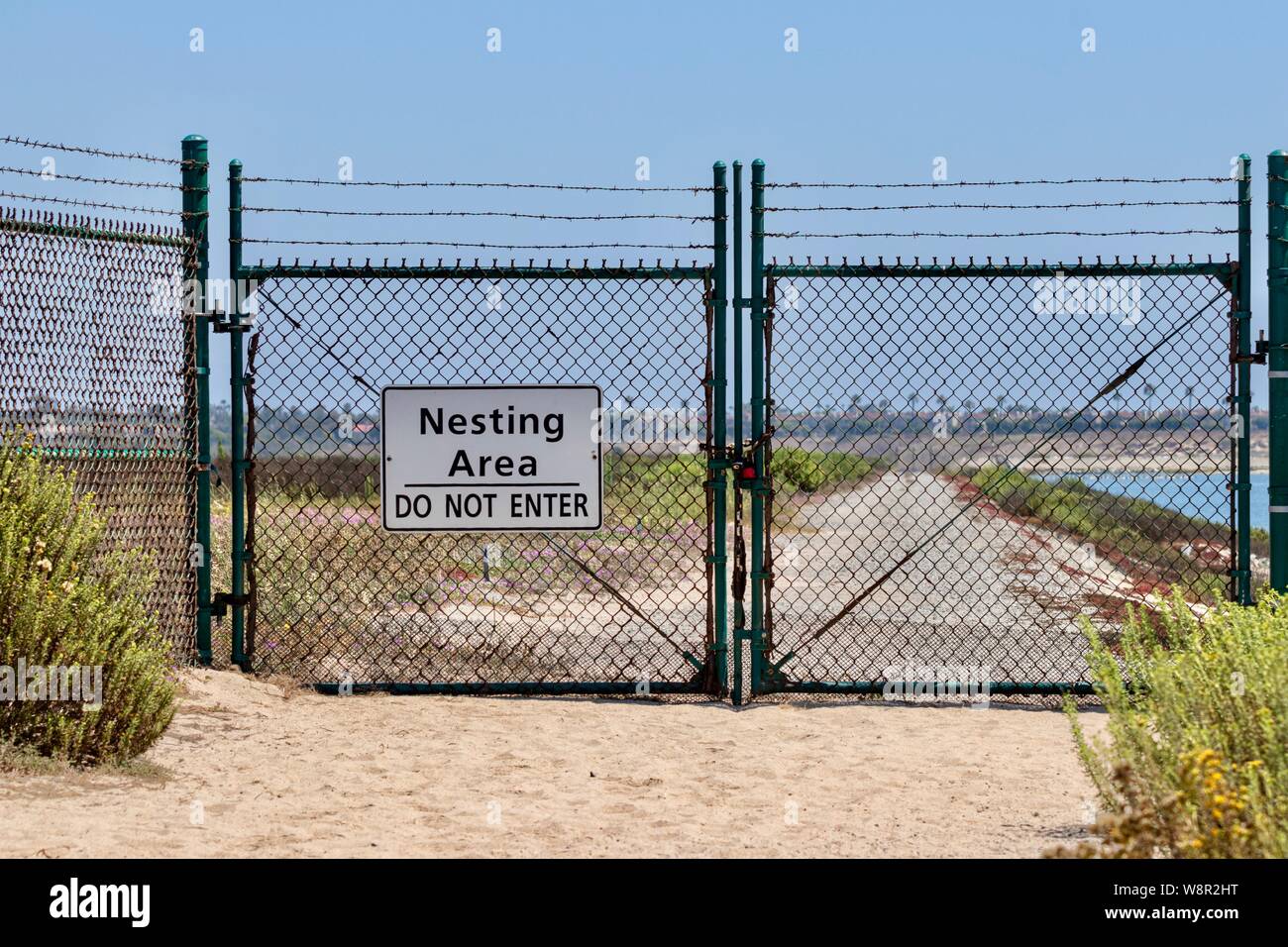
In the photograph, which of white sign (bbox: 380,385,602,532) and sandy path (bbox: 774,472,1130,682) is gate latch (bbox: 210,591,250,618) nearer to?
white sign (bbox: 380,385,602,532)

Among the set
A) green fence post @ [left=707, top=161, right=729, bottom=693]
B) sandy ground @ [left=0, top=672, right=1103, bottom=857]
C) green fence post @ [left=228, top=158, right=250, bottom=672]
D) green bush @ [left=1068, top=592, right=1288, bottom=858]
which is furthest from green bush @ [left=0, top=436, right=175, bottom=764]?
green bush @ [left=1068, top=592, right=1288, bottom=858]

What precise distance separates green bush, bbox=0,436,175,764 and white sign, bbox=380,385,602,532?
1876 mm

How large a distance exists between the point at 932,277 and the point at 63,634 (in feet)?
15.9

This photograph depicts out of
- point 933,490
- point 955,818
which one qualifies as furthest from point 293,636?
point 933,490

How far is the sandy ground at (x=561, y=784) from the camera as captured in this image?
5.72 meters

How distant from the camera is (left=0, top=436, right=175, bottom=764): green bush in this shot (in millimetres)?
6488

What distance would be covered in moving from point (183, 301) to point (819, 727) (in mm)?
4248

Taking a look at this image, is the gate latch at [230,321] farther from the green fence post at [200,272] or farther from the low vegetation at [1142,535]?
the low vegetation at [1142,535]

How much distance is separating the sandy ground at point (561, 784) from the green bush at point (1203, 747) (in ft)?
2.67

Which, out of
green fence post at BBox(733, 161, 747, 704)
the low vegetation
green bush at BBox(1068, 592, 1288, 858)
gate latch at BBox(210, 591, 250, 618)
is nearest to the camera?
green bush at BBox(1068, 592, 1288, 858)

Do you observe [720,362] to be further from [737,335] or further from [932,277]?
[932,277]

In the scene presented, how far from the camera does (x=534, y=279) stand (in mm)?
8594
